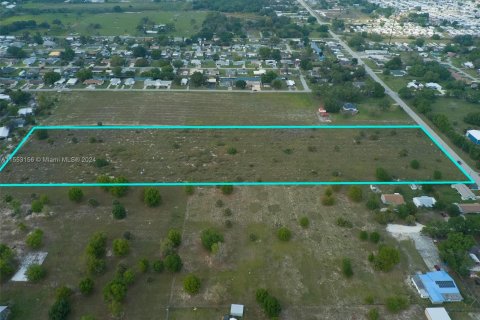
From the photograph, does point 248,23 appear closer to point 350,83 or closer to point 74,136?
point 350,83

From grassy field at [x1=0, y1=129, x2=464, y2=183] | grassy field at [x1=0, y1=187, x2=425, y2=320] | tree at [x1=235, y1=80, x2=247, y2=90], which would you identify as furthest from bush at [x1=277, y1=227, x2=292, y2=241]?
tree at [x1=235, y1=80, x2=247, y2=90]

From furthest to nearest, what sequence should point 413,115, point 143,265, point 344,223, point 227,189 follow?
point 413,115, point 227,189, point 344,223, point 143,265

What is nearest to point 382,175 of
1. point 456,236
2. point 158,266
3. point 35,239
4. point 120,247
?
point 456,236

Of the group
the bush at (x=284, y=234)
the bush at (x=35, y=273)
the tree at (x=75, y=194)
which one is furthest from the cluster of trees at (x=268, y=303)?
the tree at (x=75, y=194)

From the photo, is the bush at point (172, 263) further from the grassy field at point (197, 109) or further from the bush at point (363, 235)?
the grassy field at point (197, 109)

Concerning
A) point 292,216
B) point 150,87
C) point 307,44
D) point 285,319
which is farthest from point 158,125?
point 307,44

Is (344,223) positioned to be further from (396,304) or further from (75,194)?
(75,194)
